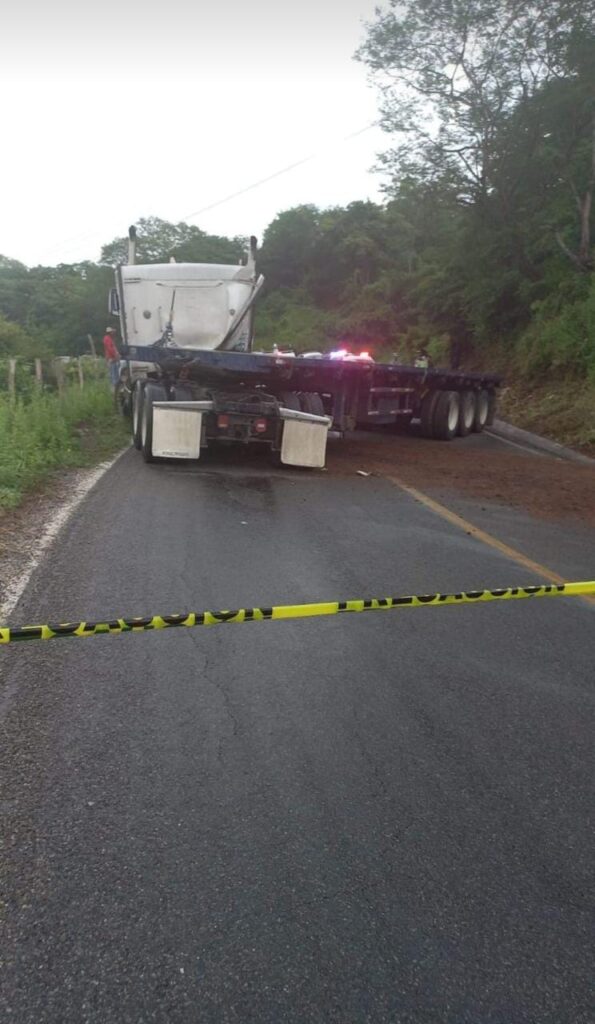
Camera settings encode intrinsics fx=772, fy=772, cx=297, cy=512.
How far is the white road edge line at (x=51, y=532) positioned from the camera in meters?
4.76

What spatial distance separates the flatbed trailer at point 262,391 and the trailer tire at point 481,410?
16.8 feet

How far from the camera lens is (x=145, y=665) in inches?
156

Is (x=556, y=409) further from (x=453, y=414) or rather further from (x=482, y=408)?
(x=453, y=414)


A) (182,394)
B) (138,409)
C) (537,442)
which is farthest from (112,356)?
(537,442)

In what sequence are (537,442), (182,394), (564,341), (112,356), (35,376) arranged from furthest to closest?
(564,341) < (35,376) < (112,356) < (537,442) < (182,394)

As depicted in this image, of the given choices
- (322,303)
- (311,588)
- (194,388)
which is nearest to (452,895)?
(311,588)

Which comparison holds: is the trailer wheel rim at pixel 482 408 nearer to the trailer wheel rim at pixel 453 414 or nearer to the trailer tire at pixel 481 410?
the trailer tire at pixel 481 410

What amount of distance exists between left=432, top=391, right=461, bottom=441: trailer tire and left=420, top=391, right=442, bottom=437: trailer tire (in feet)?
0.19

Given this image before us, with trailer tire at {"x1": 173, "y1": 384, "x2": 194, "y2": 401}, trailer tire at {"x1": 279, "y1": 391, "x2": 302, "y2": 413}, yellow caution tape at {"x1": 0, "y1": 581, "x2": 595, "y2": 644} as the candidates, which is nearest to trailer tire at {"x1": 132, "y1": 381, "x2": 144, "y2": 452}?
trailer tire at {"x1": 173, "y1": 384, "x2": 194, "y2": 401}

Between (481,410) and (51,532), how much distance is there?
44.3ft

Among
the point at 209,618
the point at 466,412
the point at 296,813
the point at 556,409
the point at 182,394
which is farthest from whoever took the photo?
the point at 556,409

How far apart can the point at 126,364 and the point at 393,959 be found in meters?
12.6

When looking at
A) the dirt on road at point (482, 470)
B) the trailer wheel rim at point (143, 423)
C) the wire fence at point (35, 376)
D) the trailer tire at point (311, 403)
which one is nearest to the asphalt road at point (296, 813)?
the dirt on road at point (482, 470)

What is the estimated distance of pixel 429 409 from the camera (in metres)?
15.5
